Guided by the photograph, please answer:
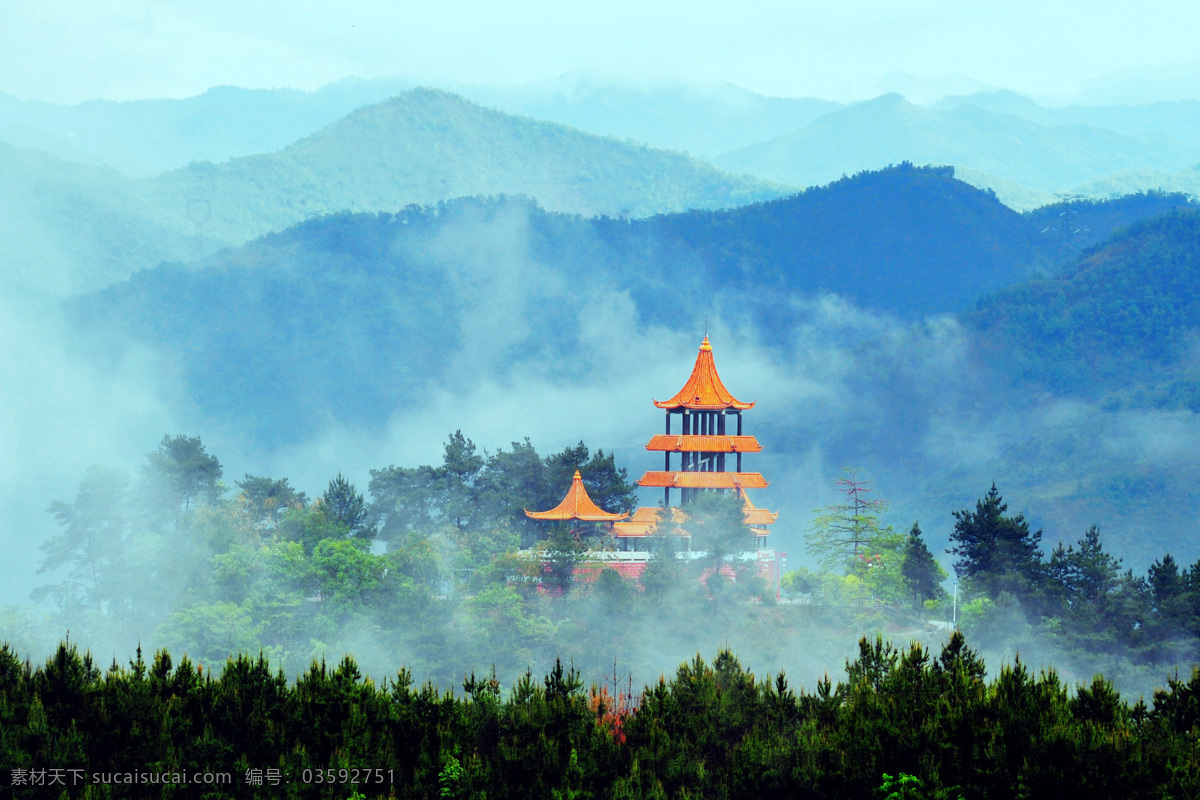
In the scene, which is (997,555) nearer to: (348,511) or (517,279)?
(348,511)

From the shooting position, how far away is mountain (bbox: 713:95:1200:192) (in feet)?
509

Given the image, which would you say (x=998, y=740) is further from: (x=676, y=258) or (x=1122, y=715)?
(x=676, y=258)

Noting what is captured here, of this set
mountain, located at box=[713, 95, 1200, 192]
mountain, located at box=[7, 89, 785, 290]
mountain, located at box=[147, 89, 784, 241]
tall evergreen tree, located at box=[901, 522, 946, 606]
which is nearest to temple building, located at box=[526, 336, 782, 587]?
tall evergreen tree, located at box=[901, 522, 946, 606]

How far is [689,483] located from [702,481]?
15.0 inches

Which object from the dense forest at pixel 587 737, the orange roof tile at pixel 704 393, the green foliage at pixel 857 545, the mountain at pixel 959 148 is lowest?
the dense forest at pixel 587 737

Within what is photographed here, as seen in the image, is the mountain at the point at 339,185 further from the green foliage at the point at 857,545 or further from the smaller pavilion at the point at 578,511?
the green foliage at the point at 857,545

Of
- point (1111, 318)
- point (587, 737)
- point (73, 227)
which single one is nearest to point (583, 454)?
point (587, 737)

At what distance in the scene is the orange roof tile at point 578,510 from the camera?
35.7 meters

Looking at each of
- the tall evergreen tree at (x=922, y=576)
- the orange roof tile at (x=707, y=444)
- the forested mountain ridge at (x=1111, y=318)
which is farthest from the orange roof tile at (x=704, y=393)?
the forested mountain ridge at (x=1111, y=318)

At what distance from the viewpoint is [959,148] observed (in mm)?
159250

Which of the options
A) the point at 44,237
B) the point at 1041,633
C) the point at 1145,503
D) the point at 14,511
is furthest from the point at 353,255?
the point at 1041,633

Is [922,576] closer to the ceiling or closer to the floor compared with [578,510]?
closer to the floor

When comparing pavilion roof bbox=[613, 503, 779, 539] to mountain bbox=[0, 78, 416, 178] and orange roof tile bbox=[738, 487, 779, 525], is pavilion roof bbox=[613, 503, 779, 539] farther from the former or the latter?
mountain bbox=[0, 78, 416, 178]

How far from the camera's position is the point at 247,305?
107 meters
